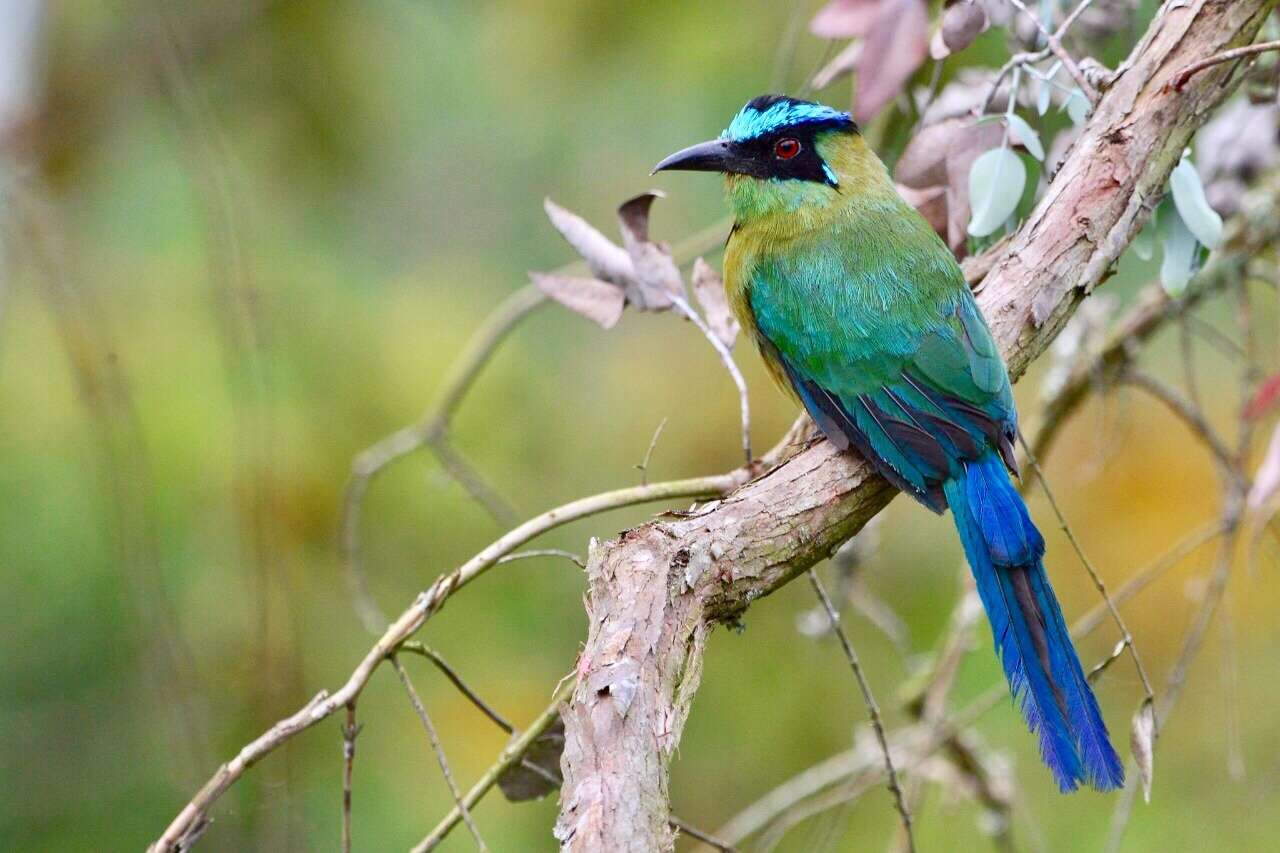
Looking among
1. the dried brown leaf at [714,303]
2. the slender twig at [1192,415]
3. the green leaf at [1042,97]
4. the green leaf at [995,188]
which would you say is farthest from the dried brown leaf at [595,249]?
the slender twig at [1192,415]

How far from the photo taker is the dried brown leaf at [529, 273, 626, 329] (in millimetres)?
2418

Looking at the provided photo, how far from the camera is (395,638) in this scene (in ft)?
6.16

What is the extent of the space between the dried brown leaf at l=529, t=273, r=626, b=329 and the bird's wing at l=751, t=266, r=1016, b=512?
37cm

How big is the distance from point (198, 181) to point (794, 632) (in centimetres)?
226

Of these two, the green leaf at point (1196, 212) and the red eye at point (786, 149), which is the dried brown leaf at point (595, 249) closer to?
the red eye at point (786, 149)

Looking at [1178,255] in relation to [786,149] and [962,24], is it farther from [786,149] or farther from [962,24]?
[786,149]

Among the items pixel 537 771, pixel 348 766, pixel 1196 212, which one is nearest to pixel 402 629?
pixel 348 766

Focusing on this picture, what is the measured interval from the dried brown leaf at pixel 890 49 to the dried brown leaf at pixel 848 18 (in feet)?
0.08

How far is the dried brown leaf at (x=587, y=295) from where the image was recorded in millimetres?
2418

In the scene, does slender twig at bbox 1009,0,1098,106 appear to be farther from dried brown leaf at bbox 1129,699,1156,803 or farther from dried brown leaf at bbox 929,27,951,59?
dried brown leaf at bbox 1129,699,1156,803

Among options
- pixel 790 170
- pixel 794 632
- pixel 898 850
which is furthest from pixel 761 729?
pixel 790 170

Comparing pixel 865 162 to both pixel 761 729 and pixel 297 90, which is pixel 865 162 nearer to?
pixel 761 729

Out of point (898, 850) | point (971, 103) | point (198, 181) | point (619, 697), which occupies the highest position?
point (198, 181)

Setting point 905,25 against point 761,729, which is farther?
point 761,729
